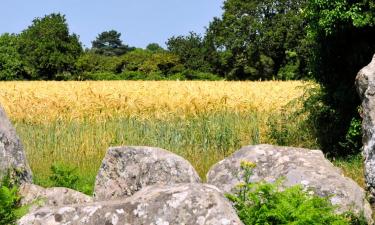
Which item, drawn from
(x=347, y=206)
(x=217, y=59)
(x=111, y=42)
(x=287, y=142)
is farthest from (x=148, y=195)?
(x=111, y=42)

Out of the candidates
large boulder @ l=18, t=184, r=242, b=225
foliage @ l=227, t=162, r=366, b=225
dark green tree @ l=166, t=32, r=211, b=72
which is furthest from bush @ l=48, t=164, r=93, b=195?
dark green tree @ l=166, t=32, r=211, b=72

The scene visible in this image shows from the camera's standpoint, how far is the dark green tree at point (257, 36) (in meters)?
75.4

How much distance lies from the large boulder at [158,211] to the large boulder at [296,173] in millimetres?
2450

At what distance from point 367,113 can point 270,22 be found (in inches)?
2767

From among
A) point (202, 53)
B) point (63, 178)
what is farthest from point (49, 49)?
point (63, 178)

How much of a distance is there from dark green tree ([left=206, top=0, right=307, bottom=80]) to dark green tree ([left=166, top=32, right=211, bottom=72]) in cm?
545

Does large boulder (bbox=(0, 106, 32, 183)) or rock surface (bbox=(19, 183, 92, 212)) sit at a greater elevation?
large boulder (bbox=(0, 106, 32, 183))

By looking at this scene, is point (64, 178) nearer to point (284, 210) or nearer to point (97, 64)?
point (284, 210)

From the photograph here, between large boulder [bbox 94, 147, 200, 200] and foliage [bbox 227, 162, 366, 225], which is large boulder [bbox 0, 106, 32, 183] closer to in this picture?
large boulder [bbox 94, 147, 200, 200]

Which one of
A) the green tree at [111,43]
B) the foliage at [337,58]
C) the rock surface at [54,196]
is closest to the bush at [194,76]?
the foliage at [337,58]

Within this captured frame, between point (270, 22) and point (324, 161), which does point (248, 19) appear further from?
point (324, 161)

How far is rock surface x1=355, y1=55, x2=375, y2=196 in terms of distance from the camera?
8406 millimetres

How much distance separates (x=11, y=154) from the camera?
9828 mm

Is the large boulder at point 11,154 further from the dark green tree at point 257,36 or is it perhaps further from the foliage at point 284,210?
the dark green tree at point 257,36
